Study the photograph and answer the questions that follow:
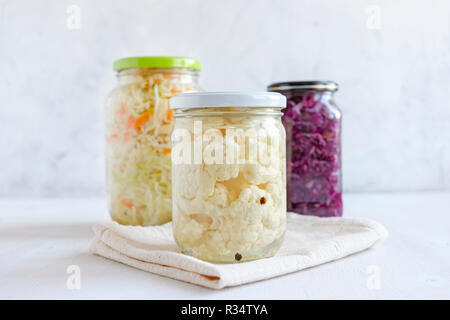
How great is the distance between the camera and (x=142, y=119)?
3.67 ft

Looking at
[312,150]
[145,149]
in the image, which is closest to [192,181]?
[145,149]

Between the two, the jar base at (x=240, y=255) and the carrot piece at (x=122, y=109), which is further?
the carrot piece at (x=122, y=109)

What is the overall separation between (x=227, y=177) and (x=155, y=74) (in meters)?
0.41

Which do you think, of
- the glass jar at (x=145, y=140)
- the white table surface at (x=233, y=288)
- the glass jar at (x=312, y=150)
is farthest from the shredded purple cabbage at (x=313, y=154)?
the glass jar at (x=145, y=140)

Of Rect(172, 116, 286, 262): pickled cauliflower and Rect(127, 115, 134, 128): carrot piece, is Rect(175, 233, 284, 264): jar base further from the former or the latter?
Rect(127, 115, 134, 128): carrot piece

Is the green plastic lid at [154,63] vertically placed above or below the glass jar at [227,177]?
above

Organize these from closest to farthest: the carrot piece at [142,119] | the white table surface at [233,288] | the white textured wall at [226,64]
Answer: the white table surface at [233,288]
the carrot piece at [142,119]
the white textured wall at [226,64]

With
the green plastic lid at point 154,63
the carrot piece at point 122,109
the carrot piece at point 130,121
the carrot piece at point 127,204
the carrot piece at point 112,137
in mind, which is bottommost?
the carrot piece at point 127,204

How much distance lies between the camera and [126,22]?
1.55 meters

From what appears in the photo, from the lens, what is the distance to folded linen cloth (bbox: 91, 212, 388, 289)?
2.52ft

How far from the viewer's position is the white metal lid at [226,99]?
0.81 meters

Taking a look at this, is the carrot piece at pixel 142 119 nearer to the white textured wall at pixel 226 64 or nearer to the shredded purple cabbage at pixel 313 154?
the shredded purple cabbage at pixel 313 154

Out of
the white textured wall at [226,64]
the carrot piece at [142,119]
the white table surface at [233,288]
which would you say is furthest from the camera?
the white textured wall at [226,64]

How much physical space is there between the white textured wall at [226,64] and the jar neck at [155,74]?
0.41m
